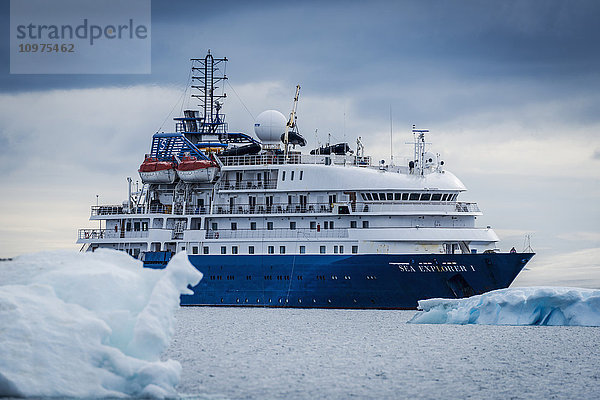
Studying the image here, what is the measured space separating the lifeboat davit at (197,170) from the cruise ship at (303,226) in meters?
0.06

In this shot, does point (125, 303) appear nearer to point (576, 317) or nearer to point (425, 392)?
point (425, 392)

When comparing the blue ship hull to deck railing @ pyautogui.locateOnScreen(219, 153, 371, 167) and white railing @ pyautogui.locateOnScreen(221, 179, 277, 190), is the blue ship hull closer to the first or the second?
white railing @ pyautogui.locateOnScreen(221, 179, 277, 190)

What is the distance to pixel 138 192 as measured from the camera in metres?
53.8

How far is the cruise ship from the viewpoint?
147 feet

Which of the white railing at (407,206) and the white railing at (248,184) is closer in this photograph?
the white railing at (407,206)

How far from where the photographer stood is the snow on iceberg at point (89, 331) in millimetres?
19422

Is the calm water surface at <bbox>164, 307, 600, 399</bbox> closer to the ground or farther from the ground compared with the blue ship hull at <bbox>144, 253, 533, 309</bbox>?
closer to the ground

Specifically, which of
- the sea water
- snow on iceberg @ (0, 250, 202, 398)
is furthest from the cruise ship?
snow on iceberg @ (0, 250, 202, 398)

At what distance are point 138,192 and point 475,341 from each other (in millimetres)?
25794

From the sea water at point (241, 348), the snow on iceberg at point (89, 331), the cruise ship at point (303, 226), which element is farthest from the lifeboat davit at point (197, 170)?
the snow on iceberg at point (89, 331)

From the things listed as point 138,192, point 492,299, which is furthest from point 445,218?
point 138,192

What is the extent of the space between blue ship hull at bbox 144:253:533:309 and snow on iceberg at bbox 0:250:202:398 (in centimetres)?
2381

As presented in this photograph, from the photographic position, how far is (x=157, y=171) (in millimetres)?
51625

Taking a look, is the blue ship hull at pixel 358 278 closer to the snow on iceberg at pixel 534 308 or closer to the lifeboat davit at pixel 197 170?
the lifeboat davit at pixel 197 170
